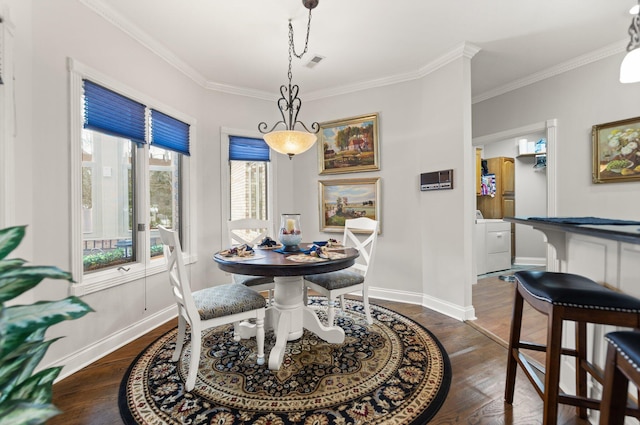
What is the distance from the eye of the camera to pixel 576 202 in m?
3.10

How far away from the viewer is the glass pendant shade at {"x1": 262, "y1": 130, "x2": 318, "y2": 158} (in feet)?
7.63

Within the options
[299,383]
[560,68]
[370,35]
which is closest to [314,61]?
[370,35]

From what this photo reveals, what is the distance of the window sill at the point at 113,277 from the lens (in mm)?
2047

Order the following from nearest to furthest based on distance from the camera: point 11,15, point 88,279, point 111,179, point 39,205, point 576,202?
point 11,15 < point 39,205 < point 88,279 < point 111,179 < point 576,202

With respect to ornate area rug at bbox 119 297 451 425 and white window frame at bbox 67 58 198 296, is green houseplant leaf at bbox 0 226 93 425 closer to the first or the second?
ornate area rug at bbox 119 297 451 425

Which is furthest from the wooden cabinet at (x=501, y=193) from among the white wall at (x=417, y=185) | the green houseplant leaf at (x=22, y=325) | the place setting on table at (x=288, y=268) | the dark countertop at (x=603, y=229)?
the green houseplant leaf at (x=22, y=325)

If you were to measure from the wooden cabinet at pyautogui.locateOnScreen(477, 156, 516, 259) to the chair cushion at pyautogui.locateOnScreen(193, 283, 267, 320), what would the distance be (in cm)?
530

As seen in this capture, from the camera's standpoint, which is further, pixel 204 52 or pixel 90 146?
pixel 204 52

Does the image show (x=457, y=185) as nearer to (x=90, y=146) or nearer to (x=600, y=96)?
(x=600, y=96)

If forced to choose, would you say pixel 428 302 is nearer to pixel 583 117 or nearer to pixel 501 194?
pixel 583 117

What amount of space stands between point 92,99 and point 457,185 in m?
3.27

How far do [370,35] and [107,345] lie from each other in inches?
136

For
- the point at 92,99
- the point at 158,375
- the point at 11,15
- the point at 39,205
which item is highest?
the point at 11,15

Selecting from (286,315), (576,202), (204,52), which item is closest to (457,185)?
(576,202)
